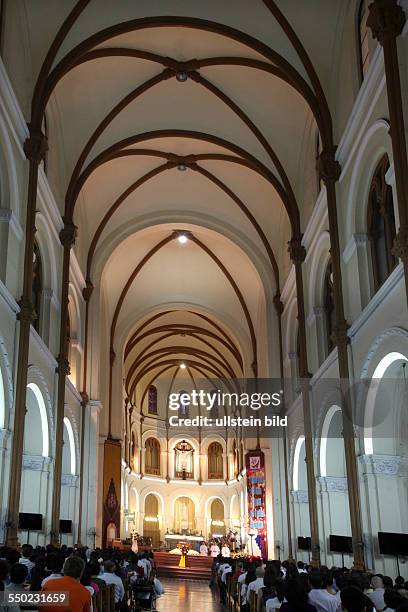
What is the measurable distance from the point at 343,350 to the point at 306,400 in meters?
4.21

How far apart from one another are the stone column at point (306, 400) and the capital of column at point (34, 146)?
7544 millimetres

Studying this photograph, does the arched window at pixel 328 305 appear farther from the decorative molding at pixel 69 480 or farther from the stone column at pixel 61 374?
the decorative molding at pixel 69 480

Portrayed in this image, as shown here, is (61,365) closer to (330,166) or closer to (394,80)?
(330,166)

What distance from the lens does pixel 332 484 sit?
16.6 metres

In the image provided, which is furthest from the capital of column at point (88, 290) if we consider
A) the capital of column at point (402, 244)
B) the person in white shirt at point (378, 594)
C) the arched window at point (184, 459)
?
the arched window at point (184, 459)

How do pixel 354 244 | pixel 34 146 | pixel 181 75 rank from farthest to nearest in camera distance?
pixel 181 75 → pixel 34 146 → pixel 354 244

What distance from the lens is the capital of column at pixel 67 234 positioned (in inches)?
713

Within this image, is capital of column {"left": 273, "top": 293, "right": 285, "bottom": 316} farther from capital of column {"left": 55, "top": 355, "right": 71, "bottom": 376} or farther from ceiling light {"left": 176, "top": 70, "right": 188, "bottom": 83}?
ceiling light {"left": 176, "top": 70, "right": 188, "bottom": 83}

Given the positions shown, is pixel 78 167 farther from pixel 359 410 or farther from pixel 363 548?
pixel 363 548

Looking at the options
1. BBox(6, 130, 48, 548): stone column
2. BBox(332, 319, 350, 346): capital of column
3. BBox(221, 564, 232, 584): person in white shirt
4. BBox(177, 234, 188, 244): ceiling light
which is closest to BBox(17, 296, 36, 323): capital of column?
BBox(6, 130, 48, 548): stone column

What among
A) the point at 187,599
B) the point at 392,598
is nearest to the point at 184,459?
the point at 187,599

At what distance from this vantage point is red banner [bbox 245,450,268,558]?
24.5 meters

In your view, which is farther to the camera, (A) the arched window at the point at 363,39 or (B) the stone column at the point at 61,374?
(B) the stone column at the point at 61,374

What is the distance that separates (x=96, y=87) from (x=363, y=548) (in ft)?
40.7
